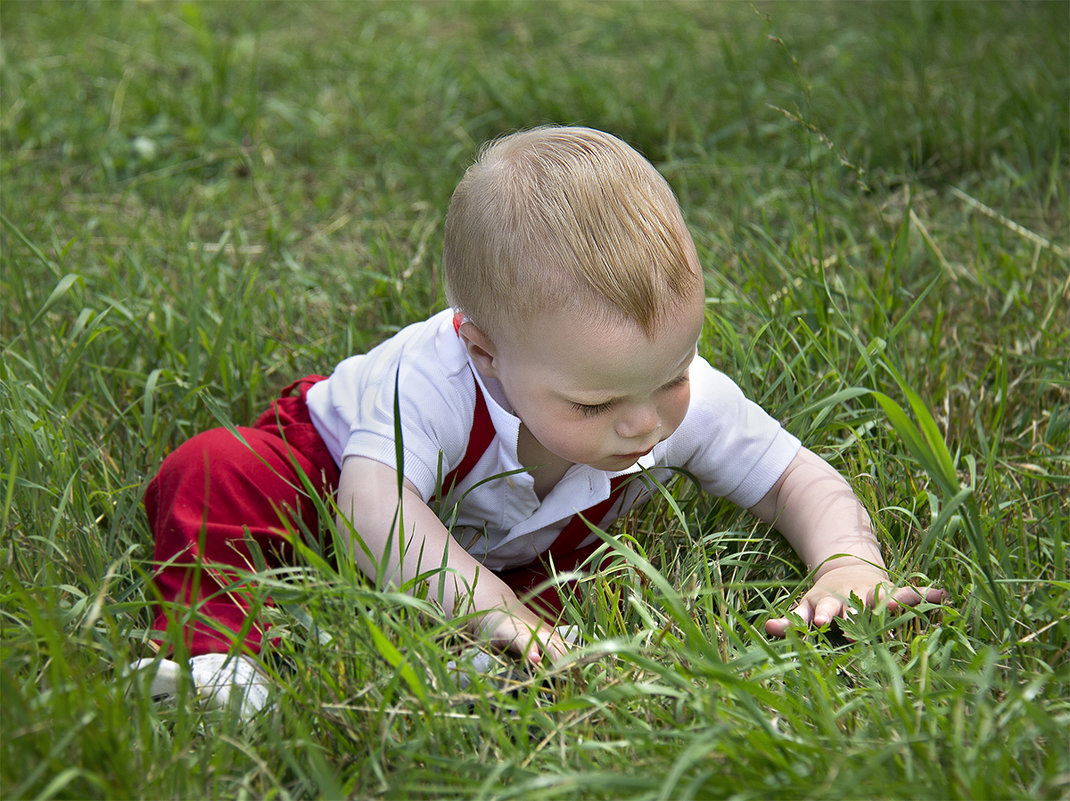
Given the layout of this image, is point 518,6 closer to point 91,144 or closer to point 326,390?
point 91,144

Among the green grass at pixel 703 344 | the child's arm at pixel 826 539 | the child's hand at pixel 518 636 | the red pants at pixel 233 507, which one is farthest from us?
the red pants at pixel 233 507

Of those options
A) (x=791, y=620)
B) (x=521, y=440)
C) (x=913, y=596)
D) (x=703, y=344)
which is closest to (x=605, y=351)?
(x=521, y=440)

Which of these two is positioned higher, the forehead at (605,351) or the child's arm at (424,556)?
the forehead at (605,351)

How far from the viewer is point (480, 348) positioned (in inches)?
73.0

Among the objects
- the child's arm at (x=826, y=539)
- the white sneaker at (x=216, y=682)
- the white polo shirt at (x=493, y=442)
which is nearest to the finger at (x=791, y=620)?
the child's arm at (x=826, y=539)

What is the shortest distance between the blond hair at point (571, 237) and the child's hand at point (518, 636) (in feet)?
1.45

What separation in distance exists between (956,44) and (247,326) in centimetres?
271

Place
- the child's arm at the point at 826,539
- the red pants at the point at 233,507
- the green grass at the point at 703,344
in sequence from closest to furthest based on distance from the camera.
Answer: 1. the green grass at the point at 703,344
2. the child's arm at the point at 826,539
3. the red pants at the point at 233,507

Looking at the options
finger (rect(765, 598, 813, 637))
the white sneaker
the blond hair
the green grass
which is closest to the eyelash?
the blond hair

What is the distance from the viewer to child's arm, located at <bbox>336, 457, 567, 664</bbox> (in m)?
1.69

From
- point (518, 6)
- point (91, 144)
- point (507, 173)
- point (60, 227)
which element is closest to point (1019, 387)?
point (507, 173)

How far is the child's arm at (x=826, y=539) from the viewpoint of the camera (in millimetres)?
1759

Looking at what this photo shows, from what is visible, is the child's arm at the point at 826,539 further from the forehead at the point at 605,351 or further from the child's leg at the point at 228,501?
the child's leg at the point at 228,501

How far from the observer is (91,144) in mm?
3668
